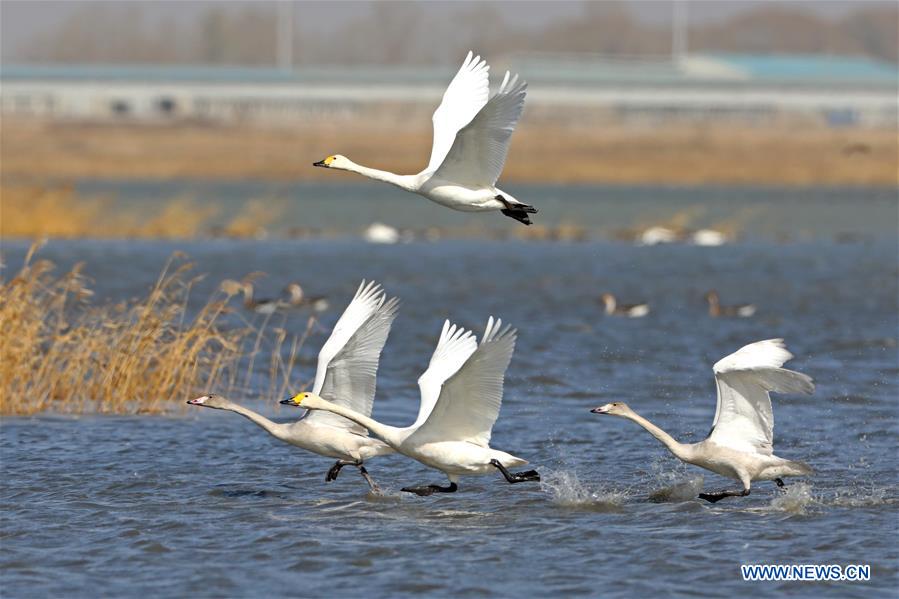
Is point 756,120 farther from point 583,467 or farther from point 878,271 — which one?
point 583,467

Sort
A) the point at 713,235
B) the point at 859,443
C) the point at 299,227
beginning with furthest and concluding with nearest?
the point at 299,227 < the point at 713,235 < the point at 859,443

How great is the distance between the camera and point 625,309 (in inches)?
930

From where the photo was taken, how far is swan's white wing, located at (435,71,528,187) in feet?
35.7

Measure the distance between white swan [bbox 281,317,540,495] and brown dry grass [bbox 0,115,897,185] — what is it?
4720 cm

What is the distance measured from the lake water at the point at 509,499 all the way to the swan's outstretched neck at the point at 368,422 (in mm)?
560

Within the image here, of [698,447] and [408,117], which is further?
[408,117]

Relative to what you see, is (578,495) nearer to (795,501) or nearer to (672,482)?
(672,482)

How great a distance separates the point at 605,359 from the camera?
19641mm

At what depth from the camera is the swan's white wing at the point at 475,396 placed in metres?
9.91

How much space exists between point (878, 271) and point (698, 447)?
855 inches

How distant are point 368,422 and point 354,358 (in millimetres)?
751

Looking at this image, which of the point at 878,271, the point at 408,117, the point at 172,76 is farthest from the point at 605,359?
A: the point at 408,117

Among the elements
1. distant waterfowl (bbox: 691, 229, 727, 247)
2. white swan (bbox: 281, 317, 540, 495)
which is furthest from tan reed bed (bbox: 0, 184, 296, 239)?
white swan (bbox: 281, 317, 540, 495)

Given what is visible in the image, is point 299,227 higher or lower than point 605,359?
higher
